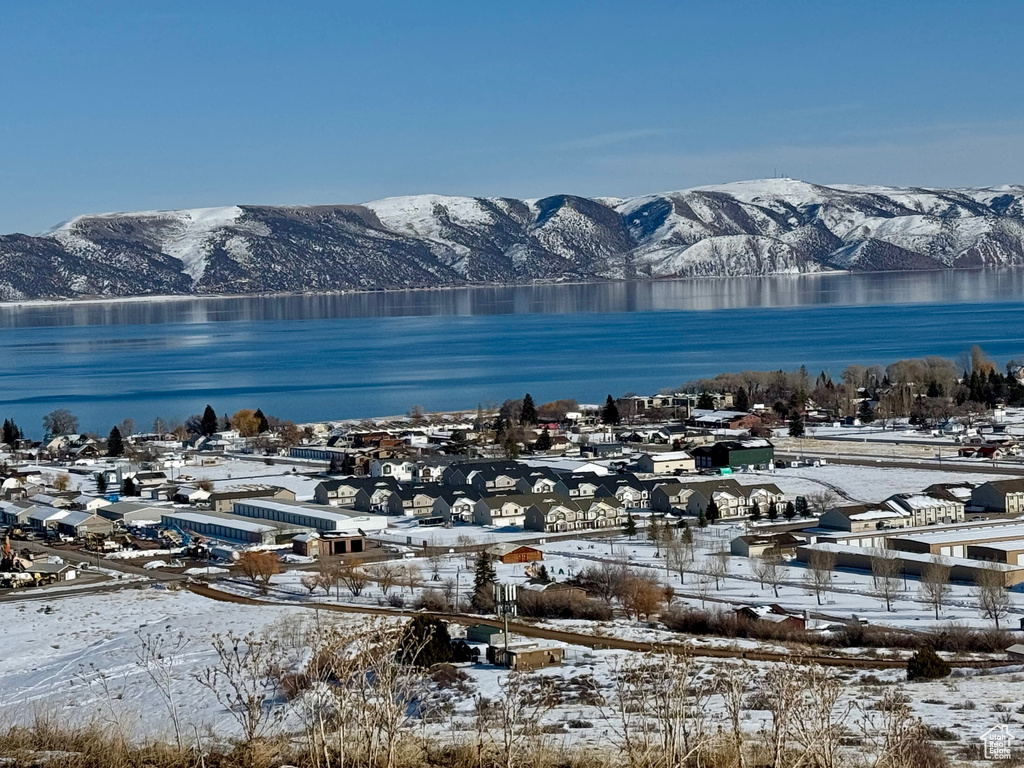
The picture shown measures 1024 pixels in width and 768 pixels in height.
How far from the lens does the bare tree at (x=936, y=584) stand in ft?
30.8

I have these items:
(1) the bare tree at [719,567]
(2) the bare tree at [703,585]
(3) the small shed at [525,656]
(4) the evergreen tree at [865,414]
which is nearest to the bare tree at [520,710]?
(3) the small shed at [525,656]

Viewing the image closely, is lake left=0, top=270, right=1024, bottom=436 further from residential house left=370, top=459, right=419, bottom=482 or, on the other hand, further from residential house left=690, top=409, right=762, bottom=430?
Result: residential house left=370, top=459, right=419, bottom=482

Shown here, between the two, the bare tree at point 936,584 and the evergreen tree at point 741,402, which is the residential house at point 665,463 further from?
the evergreen tree at point 741,402

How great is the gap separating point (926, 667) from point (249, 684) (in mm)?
3414

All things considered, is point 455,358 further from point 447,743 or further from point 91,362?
point 447,743

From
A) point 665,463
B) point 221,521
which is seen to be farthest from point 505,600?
point 665,463

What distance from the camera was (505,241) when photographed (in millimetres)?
139250

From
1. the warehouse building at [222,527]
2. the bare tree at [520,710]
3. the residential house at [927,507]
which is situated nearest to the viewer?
the bare tree at [520,710]

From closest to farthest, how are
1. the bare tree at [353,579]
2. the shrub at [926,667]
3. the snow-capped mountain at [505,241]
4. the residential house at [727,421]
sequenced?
the shrub at [926,667] → the bare tree at [353,579] → the residential house at [727,421] → the snow-capped mountain at [505,241]

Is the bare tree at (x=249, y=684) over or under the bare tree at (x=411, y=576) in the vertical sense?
over

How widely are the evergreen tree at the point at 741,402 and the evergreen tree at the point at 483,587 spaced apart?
15.3m

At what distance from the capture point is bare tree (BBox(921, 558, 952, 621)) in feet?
30.8

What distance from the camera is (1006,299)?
74750 mm

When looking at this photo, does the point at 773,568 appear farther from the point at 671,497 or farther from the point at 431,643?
the point at 671,497
